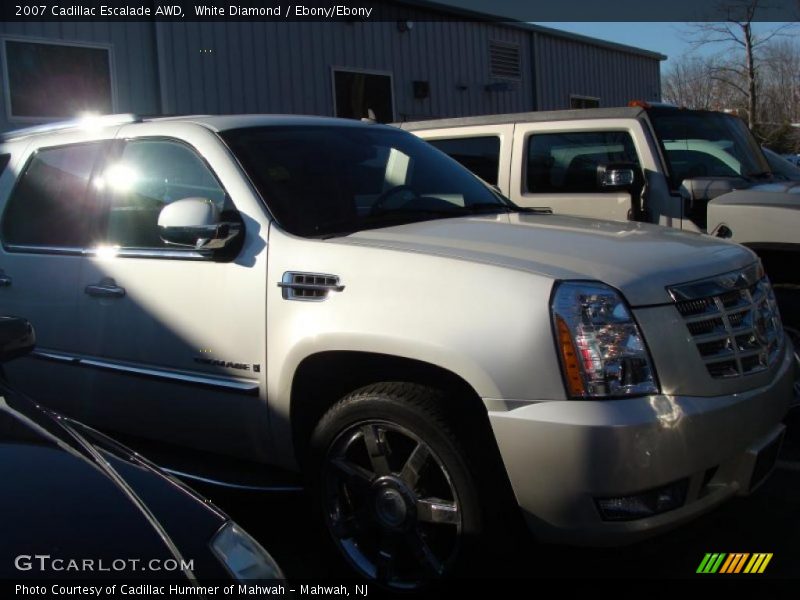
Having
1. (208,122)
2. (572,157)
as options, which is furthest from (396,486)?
(572,157)

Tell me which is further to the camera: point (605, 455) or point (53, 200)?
point (53, 200)

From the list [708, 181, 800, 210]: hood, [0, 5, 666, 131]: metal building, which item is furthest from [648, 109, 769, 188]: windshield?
[0, 5, 666, 131]: metal building

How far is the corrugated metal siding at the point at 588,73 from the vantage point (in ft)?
58.0

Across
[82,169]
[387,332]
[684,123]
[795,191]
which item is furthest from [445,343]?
[684,123]

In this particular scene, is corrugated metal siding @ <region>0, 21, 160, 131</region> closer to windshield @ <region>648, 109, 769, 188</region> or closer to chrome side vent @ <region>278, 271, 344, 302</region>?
windshield @ <region>648, 109, 769, 188</region>

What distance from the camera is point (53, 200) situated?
14.3 feet

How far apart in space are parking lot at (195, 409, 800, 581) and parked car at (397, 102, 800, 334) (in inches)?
61.5

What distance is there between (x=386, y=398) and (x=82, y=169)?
2205mm

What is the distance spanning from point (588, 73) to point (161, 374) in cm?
1726

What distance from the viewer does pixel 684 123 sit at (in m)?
5.92

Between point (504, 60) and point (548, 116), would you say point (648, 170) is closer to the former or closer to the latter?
point (548, 116)

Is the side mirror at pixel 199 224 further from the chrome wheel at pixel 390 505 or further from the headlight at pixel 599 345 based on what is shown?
the headlight at pixel 599 345

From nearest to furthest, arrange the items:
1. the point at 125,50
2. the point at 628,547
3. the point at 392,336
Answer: the point at 392,336 < the point at 628,547 < the point at 125,50

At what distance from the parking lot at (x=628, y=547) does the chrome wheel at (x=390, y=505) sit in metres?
0.14
